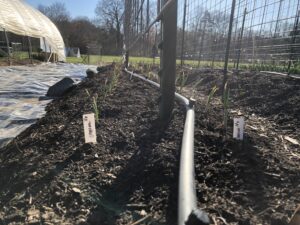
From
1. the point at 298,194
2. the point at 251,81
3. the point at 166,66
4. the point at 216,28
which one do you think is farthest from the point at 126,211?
the point at 216,28

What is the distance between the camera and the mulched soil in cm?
128

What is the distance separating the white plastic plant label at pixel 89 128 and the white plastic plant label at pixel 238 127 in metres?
0.77

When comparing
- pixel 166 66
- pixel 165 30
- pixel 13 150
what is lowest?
pixel 13 150

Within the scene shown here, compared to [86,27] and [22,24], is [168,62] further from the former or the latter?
[86,27]

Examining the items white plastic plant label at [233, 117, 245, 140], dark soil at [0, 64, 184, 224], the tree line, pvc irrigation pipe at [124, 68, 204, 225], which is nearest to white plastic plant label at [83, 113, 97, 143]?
dark soil at [0, 64, 184, 224]

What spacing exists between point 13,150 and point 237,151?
4.83ft

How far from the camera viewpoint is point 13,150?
2.34m

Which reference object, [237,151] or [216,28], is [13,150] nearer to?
[237,151]

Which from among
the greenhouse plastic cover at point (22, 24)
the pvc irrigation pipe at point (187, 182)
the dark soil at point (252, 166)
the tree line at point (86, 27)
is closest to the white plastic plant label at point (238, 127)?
the dark soil at point (252, 166)

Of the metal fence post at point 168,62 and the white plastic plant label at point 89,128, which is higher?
the metal fence post at point 168,62

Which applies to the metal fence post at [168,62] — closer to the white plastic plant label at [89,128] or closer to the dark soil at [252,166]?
the dark soil at [252,166]

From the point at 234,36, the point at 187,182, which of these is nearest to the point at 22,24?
the point at 234,36

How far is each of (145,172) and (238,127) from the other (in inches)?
23.6

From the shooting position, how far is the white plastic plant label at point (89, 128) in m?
1.93
